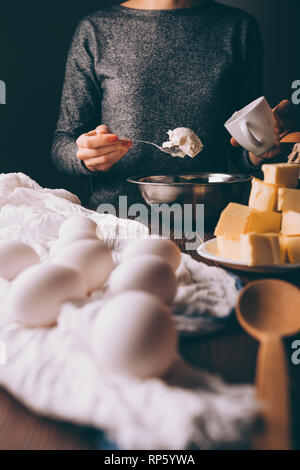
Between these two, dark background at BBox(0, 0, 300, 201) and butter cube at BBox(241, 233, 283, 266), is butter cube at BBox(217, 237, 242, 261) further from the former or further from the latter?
dark background at BBox(0, 0, 300, 201)

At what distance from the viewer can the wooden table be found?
12.1 inches

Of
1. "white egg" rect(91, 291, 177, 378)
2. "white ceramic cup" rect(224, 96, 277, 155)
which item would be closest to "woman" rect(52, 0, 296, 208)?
"white ceramic cup" rect(224, 96, 277, 155)

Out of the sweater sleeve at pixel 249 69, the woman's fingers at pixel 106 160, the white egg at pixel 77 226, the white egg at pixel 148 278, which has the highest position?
the sweater sleeve at pixel 249 69

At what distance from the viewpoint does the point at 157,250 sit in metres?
0.54

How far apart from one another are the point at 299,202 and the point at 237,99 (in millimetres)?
865

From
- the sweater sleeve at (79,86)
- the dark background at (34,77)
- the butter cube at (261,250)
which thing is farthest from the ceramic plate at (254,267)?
the dark background at (34,77)

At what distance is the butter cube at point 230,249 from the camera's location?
2.08 feet

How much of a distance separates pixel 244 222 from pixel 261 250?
0.24 ft

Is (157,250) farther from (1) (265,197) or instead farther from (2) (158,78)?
(2) (158,78)

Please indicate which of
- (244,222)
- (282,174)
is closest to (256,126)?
(282,174)

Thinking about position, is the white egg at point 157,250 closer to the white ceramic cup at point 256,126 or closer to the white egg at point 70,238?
the white egg at point 70,238

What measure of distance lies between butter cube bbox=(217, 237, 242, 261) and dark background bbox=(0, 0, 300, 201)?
120 cm

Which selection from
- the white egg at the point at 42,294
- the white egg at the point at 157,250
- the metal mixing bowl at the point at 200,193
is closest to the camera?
the white egg at the point at 42,294

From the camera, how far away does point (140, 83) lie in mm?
1307
